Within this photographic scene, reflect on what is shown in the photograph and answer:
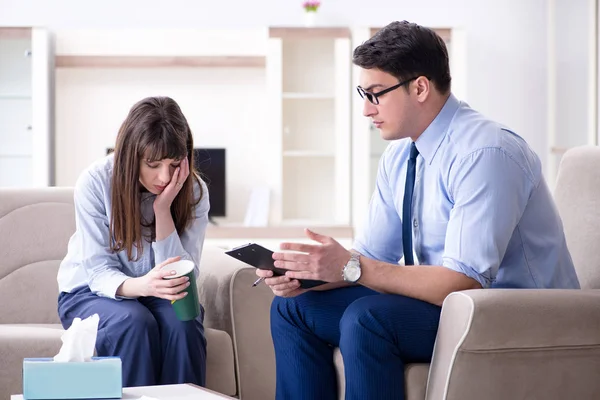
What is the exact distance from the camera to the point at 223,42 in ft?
17.4

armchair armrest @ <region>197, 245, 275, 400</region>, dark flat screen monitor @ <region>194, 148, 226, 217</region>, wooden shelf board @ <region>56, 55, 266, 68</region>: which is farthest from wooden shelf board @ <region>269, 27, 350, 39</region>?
armchair armrest @ <region>197, 245, 275, 400</region>

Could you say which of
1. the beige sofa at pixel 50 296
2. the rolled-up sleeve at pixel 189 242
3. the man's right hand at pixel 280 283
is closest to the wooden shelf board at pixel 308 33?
the beige sofa at pixel 50 296

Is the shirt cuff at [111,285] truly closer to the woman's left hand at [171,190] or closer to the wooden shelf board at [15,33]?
the woman's left hand at [171,190]

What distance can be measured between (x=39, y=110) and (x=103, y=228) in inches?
118

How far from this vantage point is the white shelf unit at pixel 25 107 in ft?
16.4

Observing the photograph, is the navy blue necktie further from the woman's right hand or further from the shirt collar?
the woman's right hand

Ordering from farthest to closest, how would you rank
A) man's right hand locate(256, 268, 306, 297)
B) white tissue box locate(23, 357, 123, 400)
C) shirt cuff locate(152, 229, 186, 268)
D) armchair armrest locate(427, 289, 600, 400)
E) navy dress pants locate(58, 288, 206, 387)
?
shirt cuff locate(152, 229, 186, 268), navy dress pants locate(58, 288, 206, 387), man's right hand locate(256, 268, 306, 297), armchair armrest locate(427, 289, 600, 400), white tissue box locate(23, 357, 123, 400)

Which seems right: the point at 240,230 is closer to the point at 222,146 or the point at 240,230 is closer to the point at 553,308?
the point at 222,146

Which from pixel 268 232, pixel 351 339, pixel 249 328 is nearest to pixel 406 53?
pixel 351 339

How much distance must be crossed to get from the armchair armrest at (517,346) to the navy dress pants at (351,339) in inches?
2.5

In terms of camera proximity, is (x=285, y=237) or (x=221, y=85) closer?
(x=285, y=237)

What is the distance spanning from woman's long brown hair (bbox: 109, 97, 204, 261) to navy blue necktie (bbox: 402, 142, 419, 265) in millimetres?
615

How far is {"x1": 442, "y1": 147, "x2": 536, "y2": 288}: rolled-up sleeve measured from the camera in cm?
176

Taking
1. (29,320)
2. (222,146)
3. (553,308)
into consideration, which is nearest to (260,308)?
(29,320)
